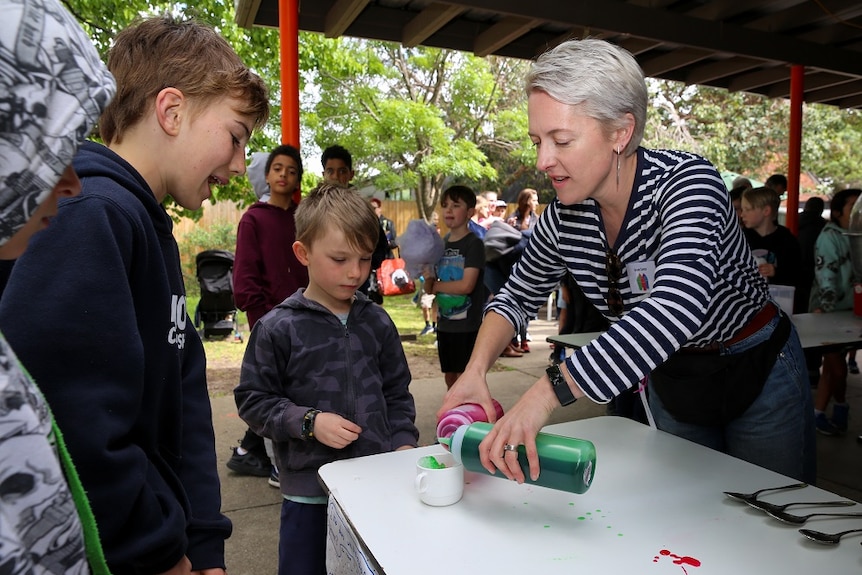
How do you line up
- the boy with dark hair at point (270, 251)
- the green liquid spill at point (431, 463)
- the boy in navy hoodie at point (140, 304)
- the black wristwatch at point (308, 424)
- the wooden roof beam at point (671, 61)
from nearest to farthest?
the boy in navy hoodie at point (140, 304), the green liquid spill at point (431, 463), the black wristwatch at point (308, 424), the boy with dark hair at point (270, 251), the wooden roof beam at point (671, 61)

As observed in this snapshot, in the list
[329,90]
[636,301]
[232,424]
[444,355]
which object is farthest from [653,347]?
[329,90]

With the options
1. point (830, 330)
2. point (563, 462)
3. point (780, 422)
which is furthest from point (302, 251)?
point (830, 330)

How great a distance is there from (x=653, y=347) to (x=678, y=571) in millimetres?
412

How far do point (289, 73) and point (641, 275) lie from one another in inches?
123

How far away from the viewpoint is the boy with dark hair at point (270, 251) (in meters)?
3.38

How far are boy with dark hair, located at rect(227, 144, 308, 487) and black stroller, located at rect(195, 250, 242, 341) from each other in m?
4.55

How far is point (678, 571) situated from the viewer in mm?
1075

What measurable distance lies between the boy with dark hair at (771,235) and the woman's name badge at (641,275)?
386 centimetres

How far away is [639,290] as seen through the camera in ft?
5.13

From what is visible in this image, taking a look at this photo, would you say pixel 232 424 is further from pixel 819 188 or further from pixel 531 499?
pixel 819 188

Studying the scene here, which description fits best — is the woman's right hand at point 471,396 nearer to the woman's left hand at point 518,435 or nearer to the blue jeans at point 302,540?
the woman's left hand at point 518,435

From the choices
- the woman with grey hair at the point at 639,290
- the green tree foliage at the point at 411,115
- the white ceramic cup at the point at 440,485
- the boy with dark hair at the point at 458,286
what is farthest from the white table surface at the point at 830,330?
the green tree foliage at the point at 411,115

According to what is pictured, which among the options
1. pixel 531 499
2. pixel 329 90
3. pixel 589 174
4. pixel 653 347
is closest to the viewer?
pixel 653 347

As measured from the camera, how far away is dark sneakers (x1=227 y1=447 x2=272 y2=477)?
3705 millimetres
